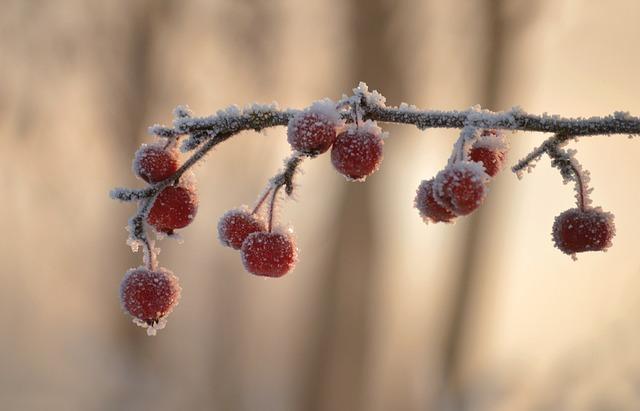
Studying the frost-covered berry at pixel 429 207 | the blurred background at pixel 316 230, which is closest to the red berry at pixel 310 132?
the frost-covered berry at pixel 429 207

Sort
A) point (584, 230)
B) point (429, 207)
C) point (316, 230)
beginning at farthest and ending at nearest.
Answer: point (316, 230), point (584, 230), point (429, 207)

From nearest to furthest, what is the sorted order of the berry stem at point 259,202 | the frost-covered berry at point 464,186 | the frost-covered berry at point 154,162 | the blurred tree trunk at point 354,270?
the frost-covered berry at point 464,186 < the frost-covered berry at point 154,162 < the berry stem at point 259,202 < the blurred tree trunk at point 354,270

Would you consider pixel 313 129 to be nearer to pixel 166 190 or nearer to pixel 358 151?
pixel 358 151

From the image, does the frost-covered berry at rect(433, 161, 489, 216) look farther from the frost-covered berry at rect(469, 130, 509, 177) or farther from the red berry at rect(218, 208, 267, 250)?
the red berry at rect(218, 208, 267, 250)

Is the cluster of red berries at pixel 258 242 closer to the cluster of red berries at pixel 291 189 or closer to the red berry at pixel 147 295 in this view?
the cluster of red berries at pixel 291 189

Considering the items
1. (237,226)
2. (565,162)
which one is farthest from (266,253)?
(565,162)

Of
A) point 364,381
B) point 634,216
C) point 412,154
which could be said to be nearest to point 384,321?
point 364,381

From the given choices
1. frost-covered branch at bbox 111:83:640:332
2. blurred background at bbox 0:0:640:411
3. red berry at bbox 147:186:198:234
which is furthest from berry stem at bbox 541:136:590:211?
blurred background at bbox 0:0:640:411

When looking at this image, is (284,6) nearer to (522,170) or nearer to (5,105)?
(5,105)
